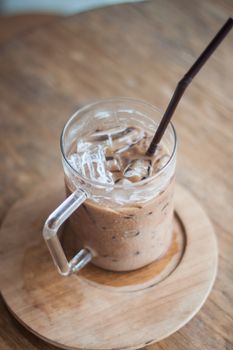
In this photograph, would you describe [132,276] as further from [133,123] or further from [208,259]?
[133,123]

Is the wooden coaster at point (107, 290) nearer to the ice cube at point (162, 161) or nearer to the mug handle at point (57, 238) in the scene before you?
the mug handle at point (57, 238)

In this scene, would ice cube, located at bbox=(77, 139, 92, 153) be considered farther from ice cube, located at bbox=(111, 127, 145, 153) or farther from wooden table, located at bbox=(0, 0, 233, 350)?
wooden table, located at bbox=(0, 0, 233, 350)

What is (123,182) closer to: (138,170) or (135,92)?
(138,170)

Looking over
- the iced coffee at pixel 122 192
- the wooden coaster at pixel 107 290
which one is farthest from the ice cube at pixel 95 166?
the wooden coaster at pixel 107 290

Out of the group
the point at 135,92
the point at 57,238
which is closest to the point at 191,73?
the point at 57,238

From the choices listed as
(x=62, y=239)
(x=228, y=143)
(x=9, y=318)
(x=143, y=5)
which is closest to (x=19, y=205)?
(x=62, y=239)

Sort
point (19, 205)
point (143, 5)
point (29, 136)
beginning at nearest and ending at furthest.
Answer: point (19, 205) → point (29, 136) → point (143, 5)

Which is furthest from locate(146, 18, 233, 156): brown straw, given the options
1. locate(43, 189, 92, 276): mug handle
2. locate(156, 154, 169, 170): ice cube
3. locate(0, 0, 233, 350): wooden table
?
locate(0, 0, 233, 350): wooden table

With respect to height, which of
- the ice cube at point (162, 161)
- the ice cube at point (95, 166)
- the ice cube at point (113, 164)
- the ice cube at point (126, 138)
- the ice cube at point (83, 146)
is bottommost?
the ice cube at point (83, 146)
